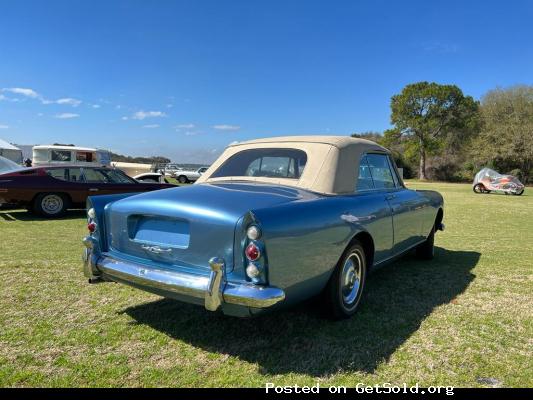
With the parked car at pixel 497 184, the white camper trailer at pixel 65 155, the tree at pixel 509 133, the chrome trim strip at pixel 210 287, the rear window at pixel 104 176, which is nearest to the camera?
the chrome trim strip at pixel 210 287

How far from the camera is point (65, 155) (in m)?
26.4

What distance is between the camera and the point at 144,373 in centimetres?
273

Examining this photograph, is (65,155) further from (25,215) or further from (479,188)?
(479,188)

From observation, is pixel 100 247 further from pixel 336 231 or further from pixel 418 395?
pixel 418 395

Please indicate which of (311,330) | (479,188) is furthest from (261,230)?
(479,188)

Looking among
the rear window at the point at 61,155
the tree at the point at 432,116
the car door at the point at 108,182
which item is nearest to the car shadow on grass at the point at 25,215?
the car door at the point at 108,182

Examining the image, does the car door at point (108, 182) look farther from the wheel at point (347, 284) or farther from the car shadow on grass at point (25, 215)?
the wheel at point (347, 284)

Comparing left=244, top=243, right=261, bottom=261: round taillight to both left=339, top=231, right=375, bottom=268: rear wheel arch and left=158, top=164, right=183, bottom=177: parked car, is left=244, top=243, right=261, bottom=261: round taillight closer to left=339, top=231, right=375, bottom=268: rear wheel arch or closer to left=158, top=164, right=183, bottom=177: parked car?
left=339, top=231, right=375, bottom=268: rear wheel arch

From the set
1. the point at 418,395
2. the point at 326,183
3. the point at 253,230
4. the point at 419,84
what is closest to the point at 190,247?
the point at 253,230

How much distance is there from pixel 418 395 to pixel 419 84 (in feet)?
150

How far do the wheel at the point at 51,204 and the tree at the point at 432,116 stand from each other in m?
39.4

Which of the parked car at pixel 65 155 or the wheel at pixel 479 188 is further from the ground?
the parked car at pixel 65 155

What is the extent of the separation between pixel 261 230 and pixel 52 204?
9.11m

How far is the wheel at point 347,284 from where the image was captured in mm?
3402
